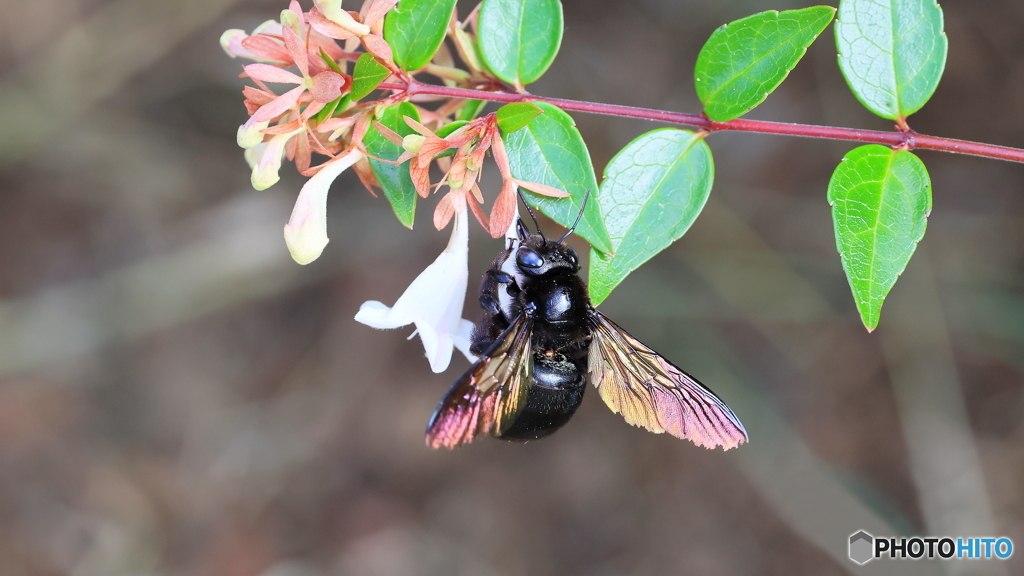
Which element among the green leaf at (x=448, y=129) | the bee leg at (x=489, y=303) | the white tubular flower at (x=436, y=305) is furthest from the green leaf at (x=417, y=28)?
the bee leg at (x=489, y=303)

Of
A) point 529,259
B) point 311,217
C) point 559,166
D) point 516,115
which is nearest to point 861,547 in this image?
point 529,259

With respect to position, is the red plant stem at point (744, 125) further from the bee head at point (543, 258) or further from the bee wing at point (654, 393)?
the bee wing at point (654, 393)

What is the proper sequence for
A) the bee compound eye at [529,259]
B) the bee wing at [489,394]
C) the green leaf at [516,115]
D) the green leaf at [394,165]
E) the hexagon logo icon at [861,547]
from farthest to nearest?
the hexagon logo icon at [861,547] → the bee compound eye at [529,259] → the green leaf at [394,165] → the green leaf at [516,115] → the bee wing at [489,394]

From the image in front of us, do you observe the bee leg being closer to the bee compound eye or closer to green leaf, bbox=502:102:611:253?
the bee compound eye

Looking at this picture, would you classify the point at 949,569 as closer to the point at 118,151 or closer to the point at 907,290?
the point at 907,290

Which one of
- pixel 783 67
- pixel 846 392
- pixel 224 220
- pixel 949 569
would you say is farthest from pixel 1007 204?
pixel 224 220

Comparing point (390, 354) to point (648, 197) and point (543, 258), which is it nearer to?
point (543, 258)
